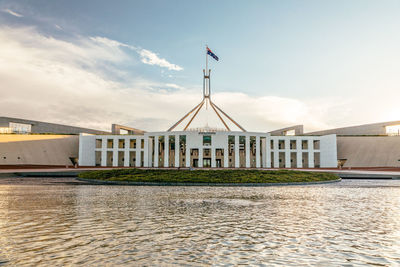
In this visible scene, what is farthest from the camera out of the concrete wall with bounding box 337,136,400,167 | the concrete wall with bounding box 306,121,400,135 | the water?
the concrete wall with bounding box 306,121,400,135

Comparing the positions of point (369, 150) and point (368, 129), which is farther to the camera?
point (368, 129)

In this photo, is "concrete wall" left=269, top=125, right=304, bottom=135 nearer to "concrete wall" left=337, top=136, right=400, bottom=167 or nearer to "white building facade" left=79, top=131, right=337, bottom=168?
"white building facade" left=79, top=131, right=337, bottom=168

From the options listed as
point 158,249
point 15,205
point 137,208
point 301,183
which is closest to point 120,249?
point 158,249

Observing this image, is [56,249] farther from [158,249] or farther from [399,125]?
[399,125]

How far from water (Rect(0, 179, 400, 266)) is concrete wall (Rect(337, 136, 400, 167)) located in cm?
4088

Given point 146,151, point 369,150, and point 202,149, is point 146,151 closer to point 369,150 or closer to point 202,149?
point 202,149

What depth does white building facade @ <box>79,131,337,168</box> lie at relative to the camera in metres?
45.2

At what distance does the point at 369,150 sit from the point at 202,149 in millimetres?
25574

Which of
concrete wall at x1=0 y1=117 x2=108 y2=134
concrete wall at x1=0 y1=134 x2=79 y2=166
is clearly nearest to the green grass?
concrete wall at x1=0 y1=134 x2=79 y2=166

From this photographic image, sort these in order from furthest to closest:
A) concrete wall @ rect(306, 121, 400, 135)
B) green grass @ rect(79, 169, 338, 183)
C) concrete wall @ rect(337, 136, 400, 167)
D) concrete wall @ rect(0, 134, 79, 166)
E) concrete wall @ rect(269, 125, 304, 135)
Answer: concrete wall @ rect(269, 125, 304, 135)
concrete wall @ rect(306, 121, 400, 135)
concrete wall @ rect(337, 136, 400, 167)
concrete wall @ rect(0, 134, 79, 166)
green grass @ rect(79, 169, 338, 183)

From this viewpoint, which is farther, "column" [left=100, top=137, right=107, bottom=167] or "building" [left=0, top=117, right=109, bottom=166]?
"column" [left=100, top=137, right=107, bottom=167]

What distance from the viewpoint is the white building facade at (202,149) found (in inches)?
1778

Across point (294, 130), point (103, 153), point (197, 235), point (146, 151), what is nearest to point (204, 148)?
point (146, 151)

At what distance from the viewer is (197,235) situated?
6.47 meters
